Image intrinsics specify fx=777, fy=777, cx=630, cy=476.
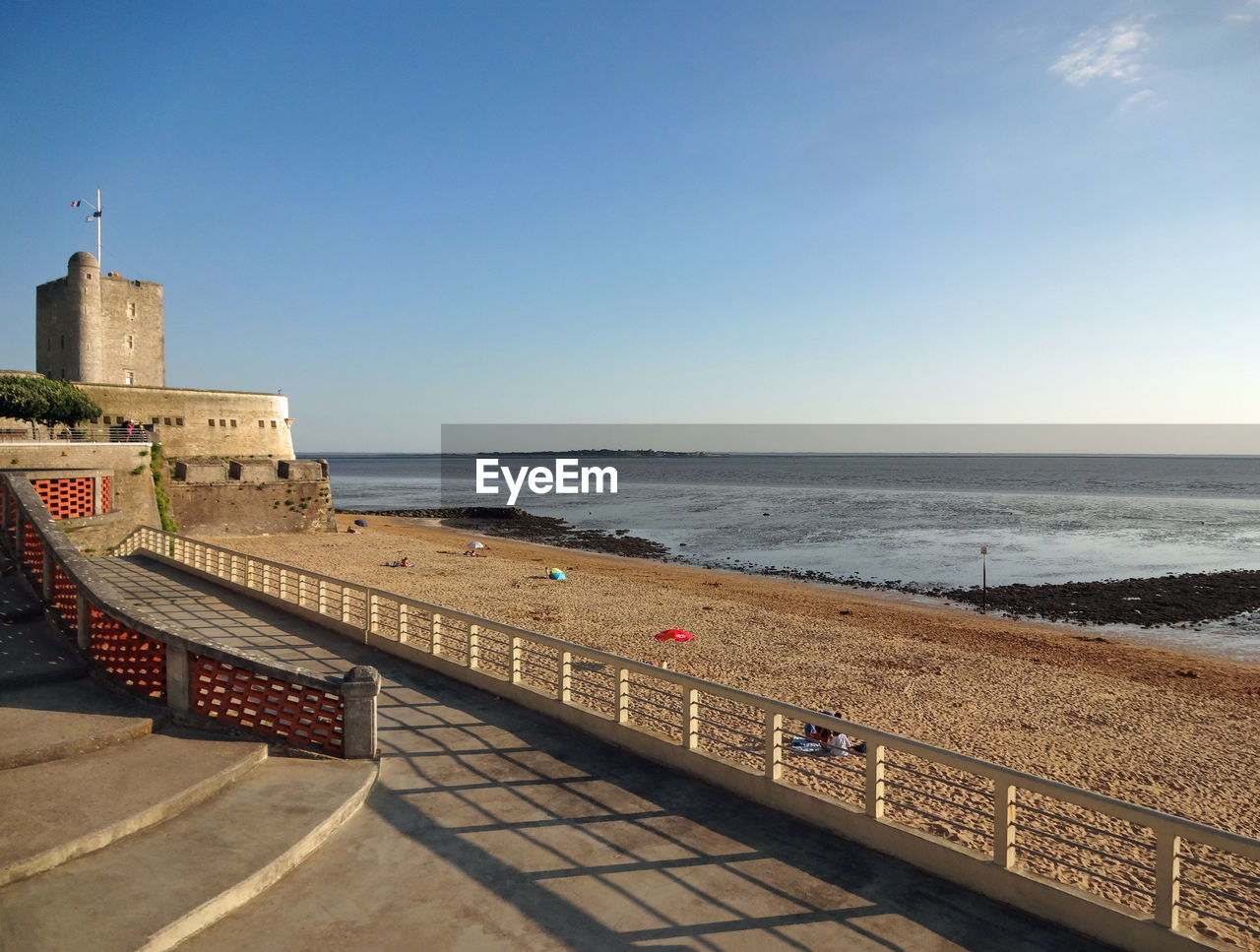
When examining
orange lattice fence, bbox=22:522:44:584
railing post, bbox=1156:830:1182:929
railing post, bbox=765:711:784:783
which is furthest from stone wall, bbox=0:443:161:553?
railing post, bbox=1156:830:1182:929

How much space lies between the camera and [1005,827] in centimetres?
630

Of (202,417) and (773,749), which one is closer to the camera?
(773,749)

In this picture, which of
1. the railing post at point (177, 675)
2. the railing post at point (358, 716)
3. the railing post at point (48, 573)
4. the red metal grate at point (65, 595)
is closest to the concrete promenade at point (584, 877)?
the railing post at point (358, 716)

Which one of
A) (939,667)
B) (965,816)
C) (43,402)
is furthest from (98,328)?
(965,816)

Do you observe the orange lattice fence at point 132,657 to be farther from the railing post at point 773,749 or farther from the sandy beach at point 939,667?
the sandy beach at point 939,667

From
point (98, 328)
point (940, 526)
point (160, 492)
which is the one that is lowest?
point (940, 526)

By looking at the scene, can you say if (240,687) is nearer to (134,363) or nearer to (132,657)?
(132,657)

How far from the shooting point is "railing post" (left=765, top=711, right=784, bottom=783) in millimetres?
8031

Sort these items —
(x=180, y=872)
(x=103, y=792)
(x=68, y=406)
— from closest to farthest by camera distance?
(x=180, y=872) < (x=103, y=792) < (x=68, y=406)

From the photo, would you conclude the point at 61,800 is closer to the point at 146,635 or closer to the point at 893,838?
the point at 146,635

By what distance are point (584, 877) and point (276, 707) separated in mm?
4525

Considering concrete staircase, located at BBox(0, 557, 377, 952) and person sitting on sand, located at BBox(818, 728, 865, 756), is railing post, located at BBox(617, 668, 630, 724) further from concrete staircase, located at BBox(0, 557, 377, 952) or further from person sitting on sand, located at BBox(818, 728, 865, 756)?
person sitting on sand, located at BBox(818, 728, 865, 756)

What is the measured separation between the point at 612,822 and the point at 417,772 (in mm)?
2499

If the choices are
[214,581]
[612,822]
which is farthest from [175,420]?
[612,822]
